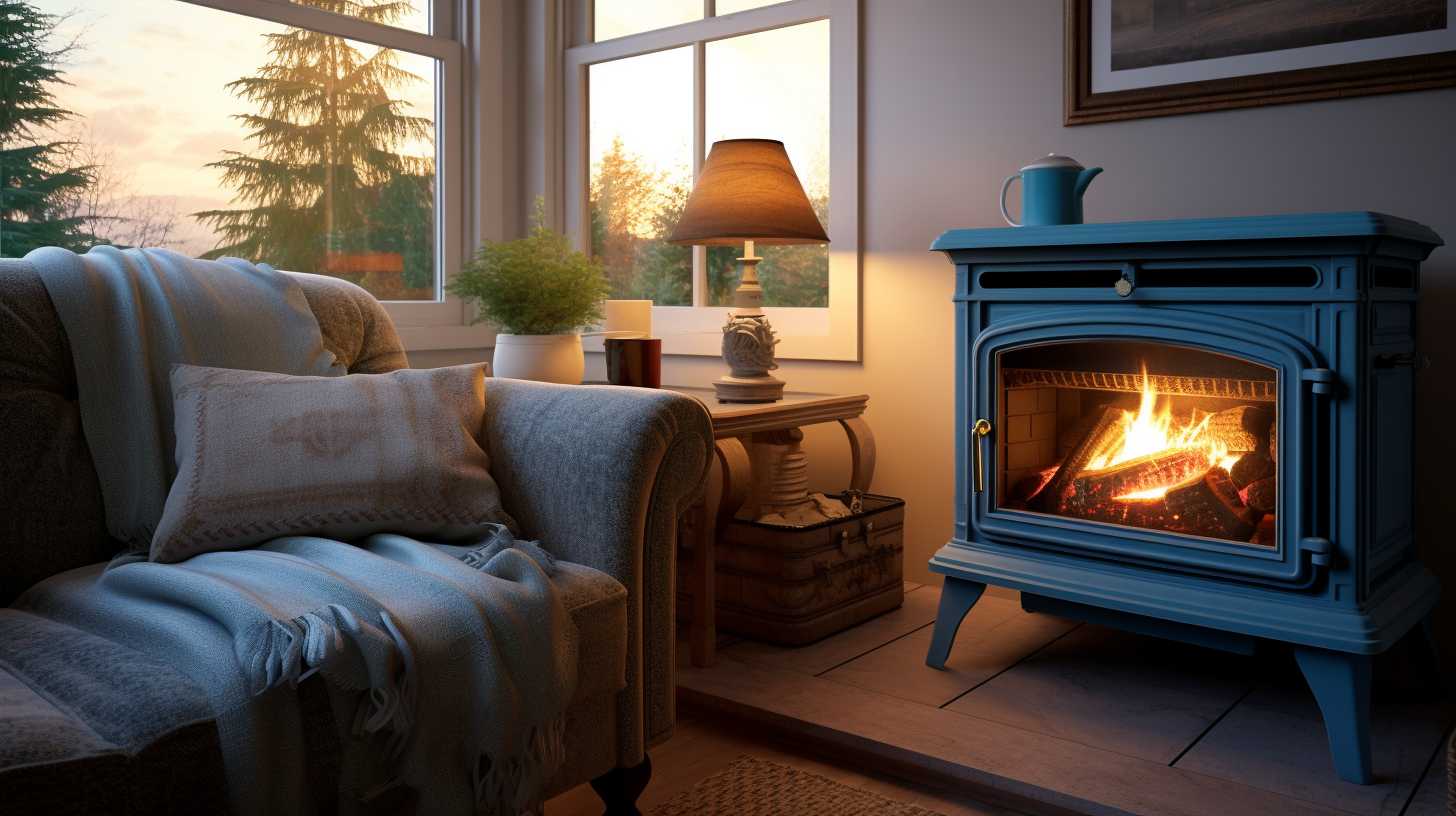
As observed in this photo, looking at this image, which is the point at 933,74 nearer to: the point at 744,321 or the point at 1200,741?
the point at 744,321

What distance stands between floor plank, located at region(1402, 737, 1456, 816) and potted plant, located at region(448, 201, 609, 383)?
176 centimetres

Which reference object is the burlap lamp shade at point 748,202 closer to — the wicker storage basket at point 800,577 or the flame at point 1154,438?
the wicker storage basket at point 800,577

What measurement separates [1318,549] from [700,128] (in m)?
1.98

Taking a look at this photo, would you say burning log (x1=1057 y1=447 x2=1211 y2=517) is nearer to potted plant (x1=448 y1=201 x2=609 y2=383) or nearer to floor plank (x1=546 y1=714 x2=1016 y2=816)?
floor plank (x1=546 y1=714 x2=1016 y2=816)

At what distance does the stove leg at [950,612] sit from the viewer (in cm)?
222

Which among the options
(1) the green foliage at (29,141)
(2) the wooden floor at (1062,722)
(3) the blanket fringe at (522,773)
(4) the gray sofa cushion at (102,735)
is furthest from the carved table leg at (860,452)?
(1) the green foliage at (29,141)

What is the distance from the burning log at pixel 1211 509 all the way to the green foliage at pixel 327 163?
2.25 meters

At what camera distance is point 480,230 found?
11.3 ft

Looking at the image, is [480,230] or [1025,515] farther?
[480,230]

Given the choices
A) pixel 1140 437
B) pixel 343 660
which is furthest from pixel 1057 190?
pixel 343 660

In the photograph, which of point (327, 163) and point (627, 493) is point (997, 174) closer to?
point (627, 493)

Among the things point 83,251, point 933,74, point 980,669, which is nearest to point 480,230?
point 83,251

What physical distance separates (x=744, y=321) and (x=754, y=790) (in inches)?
42.9

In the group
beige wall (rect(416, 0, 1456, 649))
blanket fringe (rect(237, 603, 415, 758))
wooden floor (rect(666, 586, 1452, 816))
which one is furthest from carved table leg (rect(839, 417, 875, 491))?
blanket fringe (rect(237, 603, 415, 758))
